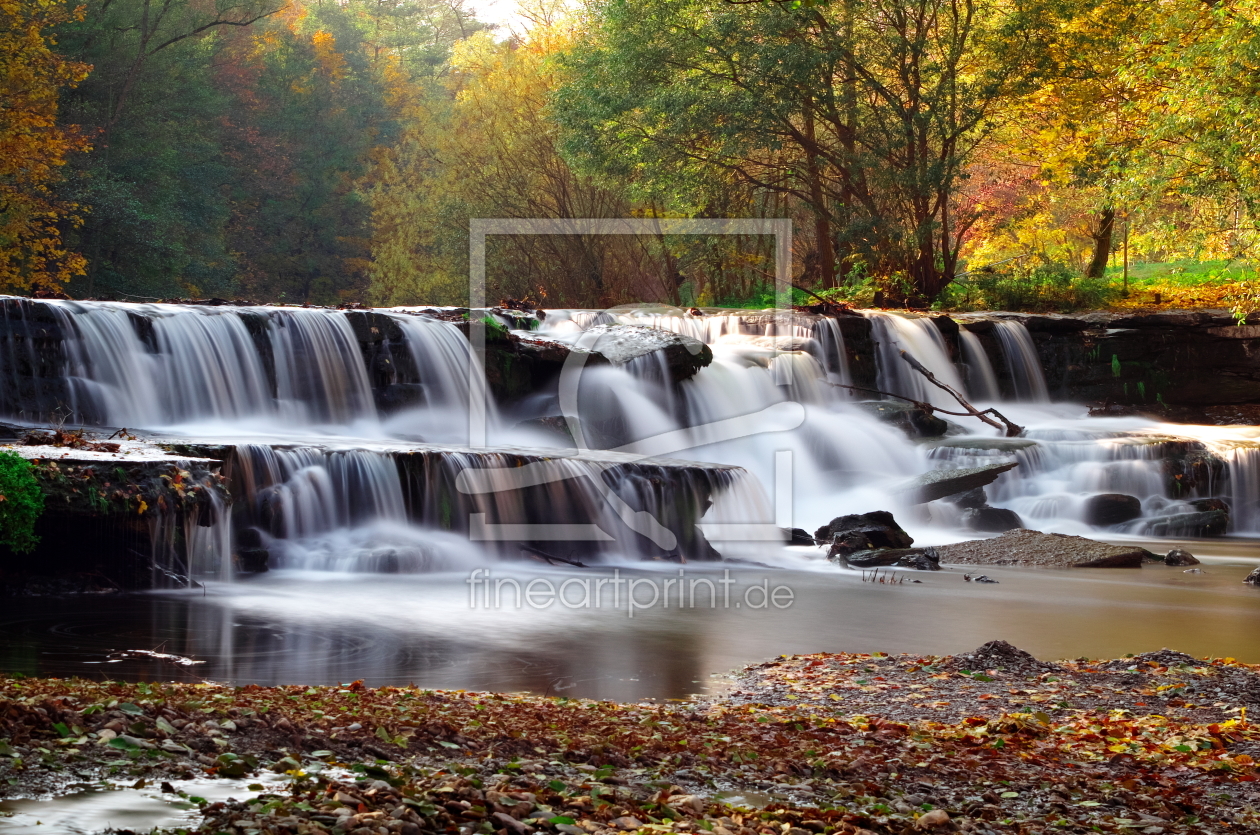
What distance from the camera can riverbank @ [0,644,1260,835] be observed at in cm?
331

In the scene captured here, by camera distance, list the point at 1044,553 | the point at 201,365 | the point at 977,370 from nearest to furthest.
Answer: the point at 1044,553, the point at 201,365, the point at 977,370

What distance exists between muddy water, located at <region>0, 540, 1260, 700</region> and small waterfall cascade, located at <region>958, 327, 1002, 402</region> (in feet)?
39.8

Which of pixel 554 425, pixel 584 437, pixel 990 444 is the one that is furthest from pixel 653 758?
pixel 990 444

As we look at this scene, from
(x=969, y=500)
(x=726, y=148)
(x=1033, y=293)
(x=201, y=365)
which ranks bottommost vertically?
(x=969, y=500)

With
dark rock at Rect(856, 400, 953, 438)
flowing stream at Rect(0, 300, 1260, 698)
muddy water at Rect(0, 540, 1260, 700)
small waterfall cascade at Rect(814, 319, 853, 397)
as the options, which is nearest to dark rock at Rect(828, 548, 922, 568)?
flowing stream at Rect(0, 300, 1260, 698)

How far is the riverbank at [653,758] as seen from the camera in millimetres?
3307

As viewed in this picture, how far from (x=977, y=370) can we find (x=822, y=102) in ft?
25.1

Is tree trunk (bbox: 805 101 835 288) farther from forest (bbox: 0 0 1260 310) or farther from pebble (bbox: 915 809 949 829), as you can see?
pebble (bbox: 915 809 949 829)

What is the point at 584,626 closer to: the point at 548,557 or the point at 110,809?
the point at 548,557

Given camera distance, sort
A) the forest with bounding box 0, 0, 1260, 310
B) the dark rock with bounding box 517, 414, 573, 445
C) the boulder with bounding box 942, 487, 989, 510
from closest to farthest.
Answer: the dark rock with bounding box 517, 414, 573, 445, the boulder with bounding box 942, 487, 989, 510, the forest with bounding box 0, 0, 1260, 310

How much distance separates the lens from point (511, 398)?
17.6 metres

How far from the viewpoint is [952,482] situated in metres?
17.0

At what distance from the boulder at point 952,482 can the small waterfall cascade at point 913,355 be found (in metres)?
6.12

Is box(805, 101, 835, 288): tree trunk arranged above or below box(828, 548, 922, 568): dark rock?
above
